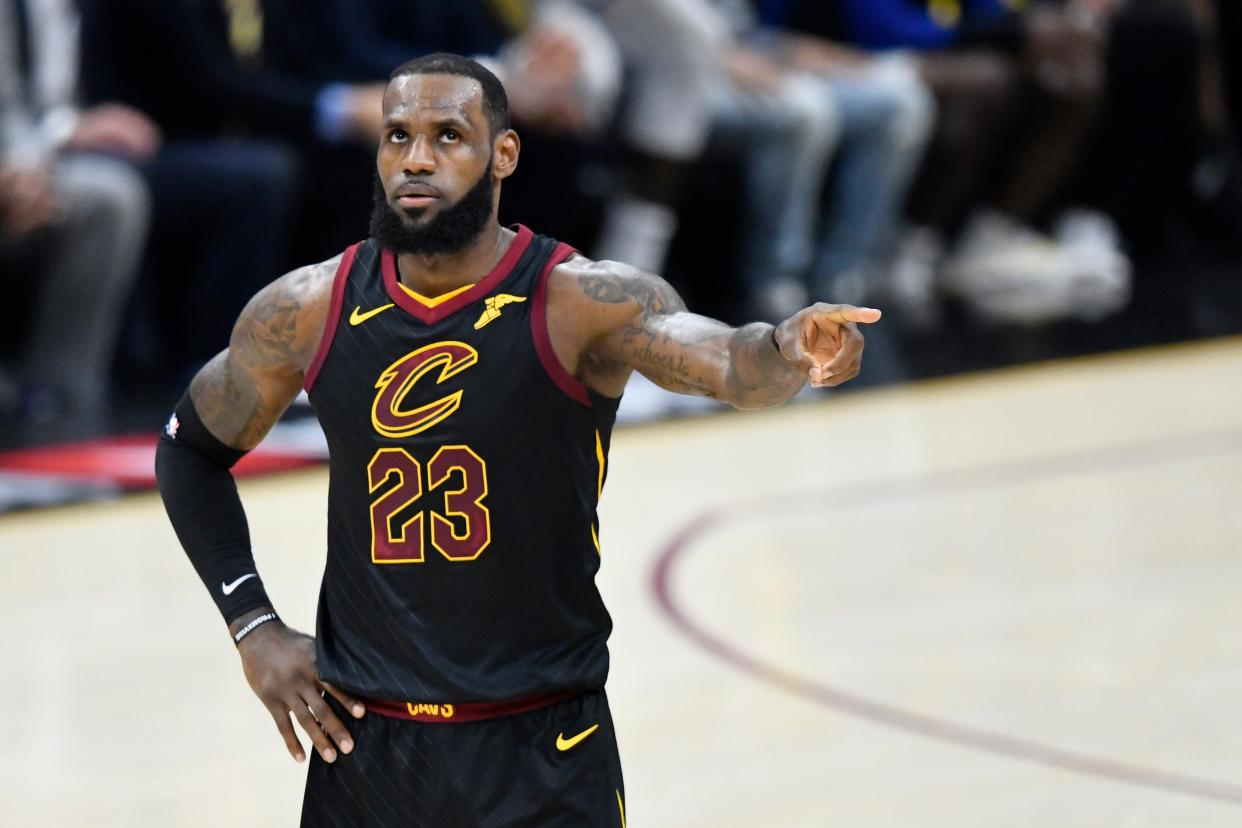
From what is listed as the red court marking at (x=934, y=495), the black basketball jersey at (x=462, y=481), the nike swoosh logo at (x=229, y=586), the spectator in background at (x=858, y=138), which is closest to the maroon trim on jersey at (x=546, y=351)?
the black basketball jersey at (x=462, y=481)

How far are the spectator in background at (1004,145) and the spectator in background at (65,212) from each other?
518 cm

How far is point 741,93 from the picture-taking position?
39.3 ft

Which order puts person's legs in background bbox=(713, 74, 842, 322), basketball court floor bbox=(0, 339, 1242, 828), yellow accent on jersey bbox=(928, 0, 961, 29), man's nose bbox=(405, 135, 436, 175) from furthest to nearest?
yellow accent on jersey bbox=(928, 0, 961, 29), person's legs in background bbox=(713, 74, 842, 322), basketball court floor bbox=(0, 339, 1242, 828), man's nose bbox=(405, 135, 436, 175)

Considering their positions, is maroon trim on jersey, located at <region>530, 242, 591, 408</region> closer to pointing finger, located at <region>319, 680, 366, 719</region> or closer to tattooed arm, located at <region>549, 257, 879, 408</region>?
tattooed arm, located at <region>549, 257, 879, 408</region>

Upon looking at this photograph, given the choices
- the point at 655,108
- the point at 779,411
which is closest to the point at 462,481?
the point at 779,411

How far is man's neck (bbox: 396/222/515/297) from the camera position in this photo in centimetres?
336

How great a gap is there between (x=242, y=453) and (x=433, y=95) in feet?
2.75

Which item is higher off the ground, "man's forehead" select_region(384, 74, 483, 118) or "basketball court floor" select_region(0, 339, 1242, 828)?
"man's forehead" select_region(384, 74, 483, 118)

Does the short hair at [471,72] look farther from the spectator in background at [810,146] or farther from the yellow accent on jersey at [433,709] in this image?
the spectator in background at [810,146]

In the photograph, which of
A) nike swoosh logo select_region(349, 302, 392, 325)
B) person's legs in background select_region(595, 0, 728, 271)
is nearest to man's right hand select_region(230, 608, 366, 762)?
nike swoosh logo select_region(349, 302, 392, 325)

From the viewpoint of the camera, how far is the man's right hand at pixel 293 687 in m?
3.50

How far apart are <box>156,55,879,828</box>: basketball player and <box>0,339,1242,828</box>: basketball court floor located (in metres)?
1.71

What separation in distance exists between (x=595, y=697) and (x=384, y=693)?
0.37 meters

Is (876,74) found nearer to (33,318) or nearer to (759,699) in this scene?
(33,318)
